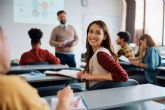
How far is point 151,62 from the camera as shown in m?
4.33

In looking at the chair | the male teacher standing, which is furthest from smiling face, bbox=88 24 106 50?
the male teacher standing

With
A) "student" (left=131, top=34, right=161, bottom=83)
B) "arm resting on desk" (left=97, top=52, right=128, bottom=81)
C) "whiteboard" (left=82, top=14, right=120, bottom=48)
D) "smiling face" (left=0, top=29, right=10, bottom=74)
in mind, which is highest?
"whiteboard" (left=82, top=14, right=120, bottom=48)

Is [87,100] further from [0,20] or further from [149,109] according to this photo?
[0,20]

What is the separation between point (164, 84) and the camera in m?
4.71

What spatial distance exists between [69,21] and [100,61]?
4.45 meters

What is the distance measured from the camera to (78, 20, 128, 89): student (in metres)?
2.13

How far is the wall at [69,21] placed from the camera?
572 cm

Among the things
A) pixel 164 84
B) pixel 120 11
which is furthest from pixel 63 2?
pixel 164 84

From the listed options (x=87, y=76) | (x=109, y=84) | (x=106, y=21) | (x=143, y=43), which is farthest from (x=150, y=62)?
(x=106, y=21)

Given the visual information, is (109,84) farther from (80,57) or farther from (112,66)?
(80,57)

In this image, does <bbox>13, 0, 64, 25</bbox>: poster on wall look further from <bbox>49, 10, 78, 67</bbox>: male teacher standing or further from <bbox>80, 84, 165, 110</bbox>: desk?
<bbox>80, 84, 165, 110</bbox>: desk

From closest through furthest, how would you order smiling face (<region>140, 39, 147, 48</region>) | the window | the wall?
smiling face (<region>140, 39, 147, 48</region>)
the wall
the window

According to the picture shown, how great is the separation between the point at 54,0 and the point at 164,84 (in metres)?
3.19

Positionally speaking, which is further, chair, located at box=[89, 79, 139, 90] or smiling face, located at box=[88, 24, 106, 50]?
smiling face, located at box=[88, 24, 106, 50]
